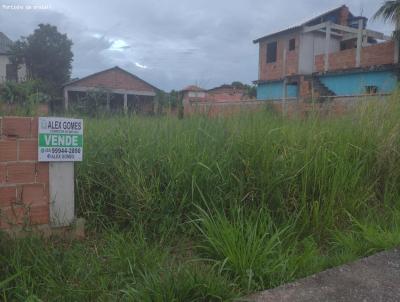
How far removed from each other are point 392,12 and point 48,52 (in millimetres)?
25780

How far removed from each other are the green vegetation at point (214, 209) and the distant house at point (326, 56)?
14027 millimetres

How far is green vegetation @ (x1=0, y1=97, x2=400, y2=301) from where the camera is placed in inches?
73.9

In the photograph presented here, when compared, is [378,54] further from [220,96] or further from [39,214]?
[39,214]

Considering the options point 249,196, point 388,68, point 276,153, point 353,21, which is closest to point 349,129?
point 276,153

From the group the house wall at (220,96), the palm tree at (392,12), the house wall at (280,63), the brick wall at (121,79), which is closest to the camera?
the house wall at (220,96)

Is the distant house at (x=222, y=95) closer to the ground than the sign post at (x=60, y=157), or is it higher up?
higher up

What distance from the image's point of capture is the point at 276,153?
2.82 m

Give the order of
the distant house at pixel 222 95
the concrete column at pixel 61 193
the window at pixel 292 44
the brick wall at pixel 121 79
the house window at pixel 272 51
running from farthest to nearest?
the brick wall at pixel 121 79, the house window at pixel 272 51, the window at pixel 292 44, the distant house at pixel 222 95, the concrete column at pixel 61 193

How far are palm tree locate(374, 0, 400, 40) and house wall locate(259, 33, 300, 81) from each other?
620 cm

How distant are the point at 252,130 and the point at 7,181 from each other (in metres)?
1.78

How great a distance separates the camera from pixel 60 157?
7.74 feet

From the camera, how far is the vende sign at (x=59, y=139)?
2.28 m

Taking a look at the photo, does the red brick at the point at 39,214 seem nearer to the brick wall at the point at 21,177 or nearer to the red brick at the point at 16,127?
the brick wall at the point at 21,177

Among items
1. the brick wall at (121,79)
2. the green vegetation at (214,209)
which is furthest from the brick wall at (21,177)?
the brick wall at (121,79)
